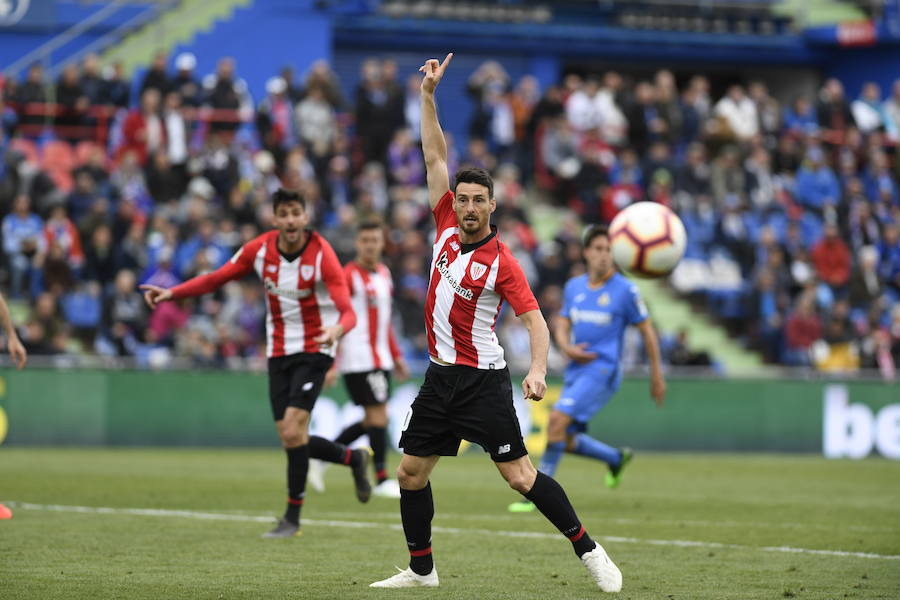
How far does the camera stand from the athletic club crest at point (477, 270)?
8547mm

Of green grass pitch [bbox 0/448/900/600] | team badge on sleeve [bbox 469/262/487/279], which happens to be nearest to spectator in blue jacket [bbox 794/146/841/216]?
green grass pitch [bbox 0/448/900/600]

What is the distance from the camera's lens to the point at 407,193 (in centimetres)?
2527

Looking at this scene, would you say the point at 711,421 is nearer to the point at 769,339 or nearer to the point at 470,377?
the point at 769,339

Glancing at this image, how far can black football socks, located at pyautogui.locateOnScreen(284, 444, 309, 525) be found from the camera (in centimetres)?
1119

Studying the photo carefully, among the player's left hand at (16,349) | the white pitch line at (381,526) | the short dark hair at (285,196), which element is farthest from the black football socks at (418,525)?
the player's left hand at (16,349)

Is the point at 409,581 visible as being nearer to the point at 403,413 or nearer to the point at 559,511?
the point at 559,511

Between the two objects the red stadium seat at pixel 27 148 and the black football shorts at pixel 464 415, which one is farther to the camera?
the red stadium seat at pixel 27 148

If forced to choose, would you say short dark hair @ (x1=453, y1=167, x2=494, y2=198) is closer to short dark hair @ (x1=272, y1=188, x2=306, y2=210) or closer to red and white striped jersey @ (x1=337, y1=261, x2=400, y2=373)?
short dark hair @ (x1=272, y1=188, x2=306, y2=210)

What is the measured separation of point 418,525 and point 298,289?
124 inches

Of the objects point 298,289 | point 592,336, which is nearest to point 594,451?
point 592,336

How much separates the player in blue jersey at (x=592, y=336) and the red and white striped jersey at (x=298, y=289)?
10.1ft

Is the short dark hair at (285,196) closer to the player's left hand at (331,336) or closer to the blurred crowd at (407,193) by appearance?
the player's left hand at (331,336)

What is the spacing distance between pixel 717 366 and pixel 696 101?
24.0ft

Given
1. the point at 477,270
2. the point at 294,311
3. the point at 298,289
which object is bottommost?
the point at 294,311
